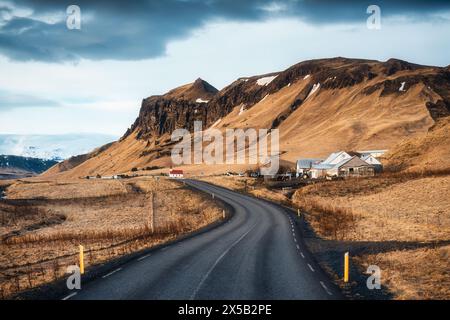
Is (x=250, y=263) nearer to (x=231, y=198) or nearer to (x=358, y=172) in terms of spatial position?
(x=231, y=198)

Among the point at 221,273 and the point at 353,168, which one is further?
the point at 353,168

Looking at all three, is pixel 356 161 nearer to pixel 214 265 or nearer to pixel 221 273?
pixel 214 265

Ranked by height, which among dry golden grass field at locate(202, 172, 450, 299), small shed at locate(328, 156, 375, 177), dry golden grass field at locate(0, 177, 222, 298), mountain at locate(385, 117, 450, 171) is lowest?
dry golden grass field at locate(0, 177, 222, 298)

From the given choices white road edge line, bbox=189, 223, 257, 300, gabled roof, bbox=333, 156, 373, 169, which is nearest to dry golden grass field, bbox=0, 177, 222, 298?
white road edge line, bbox=189, 223, 257, 300

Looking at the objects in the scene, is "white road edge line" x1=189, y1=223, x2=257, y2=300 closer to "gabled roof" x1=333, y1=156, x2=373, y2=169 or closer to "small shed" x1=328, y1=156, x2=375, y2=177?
"small shed" x1=328, y1=156, x2=375, y2=177

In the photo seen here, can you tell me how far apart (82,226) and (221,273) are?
31.2 metres

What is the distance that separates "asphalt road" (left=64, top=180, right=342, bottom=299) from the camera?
15.2m

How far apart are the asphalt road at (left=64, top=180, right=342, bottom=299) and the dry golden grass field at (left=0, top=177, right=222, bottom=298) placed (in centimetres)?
379

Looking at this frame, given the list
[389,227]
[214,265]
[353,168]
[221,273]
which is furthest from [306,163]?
[221,273]

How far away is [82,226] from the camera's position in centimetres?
4653

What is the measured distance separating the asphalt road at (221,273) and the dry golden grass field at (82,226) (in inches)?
149

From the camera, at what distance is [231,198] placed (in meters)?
67.1

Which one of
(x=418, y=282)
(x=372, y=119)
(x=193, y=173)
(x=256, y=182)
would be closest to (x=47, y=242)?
(x=418, y=282)

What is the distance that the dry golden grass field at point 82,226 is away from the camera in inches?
1030
